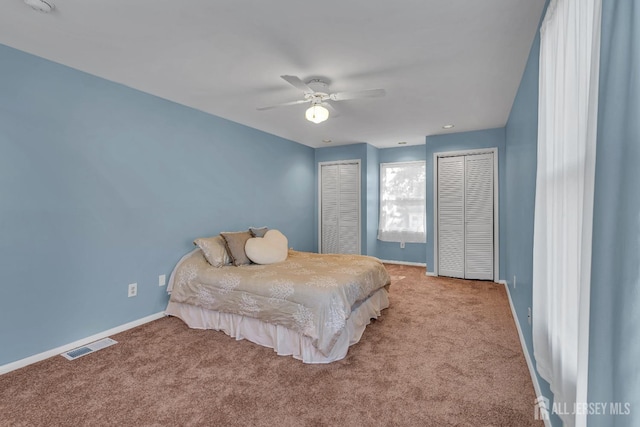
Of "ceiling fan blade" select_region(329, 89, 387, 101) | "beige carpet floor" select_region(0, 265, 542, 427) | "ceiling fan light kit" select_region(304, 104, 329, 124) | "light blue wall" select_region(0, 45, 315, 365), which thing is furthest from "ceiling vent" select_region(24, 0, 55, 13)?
"beige carpet floor" select_region(0, 265, 542, 427)

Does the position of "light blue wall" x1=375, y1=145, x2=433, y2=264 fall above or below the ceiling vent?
below

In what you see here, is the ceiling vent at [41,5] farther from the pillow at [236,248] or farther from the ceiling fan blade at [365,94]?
the pillow at [236,248]

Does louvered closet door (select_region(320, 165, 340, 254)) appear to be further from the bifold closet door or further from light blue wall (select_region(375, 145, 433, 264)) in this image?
the bifold closet door

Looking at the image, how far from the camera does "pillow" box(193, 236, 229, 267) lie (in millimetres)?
3365

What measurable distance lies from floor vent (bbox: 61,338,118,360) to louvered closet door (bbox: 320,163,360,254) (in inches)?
157

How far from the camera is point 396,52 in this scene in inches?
94.0

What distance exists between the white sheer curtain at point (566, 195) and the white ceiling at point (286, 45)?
2.18 ft

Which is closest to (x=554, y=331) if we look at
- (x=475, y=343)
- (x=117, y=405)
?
(x=475, y=343)

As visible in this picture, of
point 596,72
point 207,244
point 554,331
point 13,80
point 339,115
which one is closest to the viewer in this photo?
point 596,72

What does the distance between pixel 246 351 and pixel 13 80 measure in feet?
9.33

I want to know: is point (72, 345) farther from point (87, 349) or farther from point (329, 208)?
point (329, 208)

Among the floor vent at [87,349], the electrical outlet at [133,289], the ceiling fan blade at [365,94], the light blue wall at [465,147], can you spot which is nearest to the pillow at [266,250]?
the electrical outlet at [133,289]

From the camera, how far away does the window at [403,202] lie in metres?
5.87

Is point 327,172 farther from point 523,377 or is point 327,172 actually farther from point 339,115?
point 523,377
